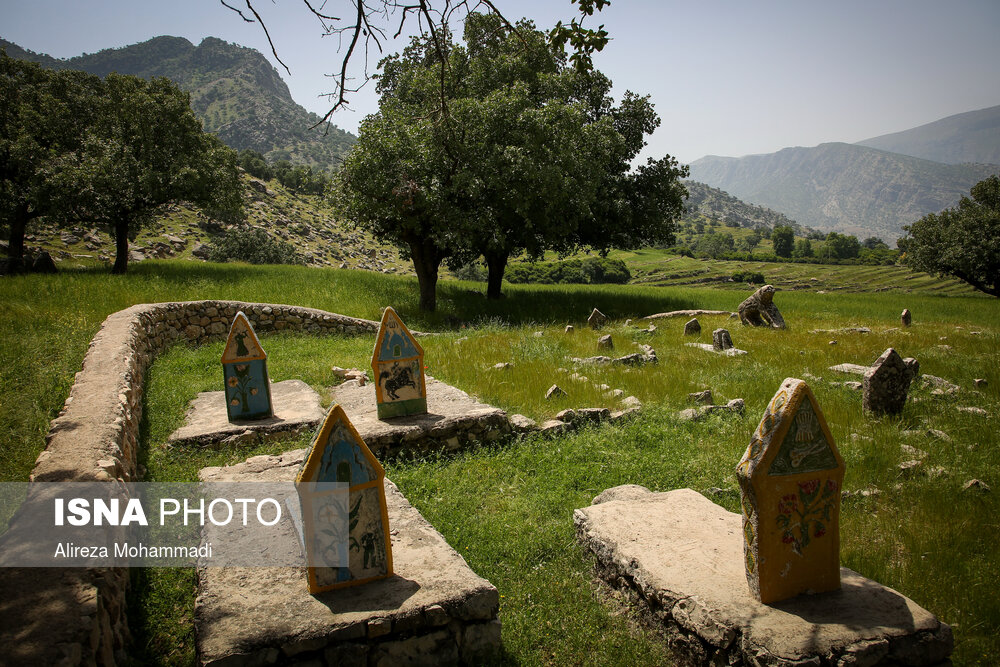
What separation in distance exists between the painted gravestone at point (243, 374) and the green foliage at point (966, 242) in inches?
1525

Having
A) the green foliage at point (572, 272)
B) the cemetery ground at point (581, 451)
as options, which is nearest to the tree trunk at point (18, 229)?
the cemetery ground at point (581, 451)

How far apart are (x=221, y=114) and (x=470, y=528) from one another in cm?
15927

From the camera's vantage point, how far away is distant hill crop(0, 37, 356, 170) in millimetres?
124125

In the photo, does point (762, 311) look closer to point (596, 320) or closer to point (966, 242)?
point (596, 320)

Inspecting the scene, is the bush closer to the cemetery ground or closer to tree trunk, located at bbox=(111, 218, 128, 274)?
tree trunk, located at bbox=(111, 218, 128, 274)

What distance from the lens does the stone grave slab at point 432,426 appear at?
5688mm

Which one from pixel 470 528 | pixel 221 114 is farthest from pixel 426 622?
pixel 221 114

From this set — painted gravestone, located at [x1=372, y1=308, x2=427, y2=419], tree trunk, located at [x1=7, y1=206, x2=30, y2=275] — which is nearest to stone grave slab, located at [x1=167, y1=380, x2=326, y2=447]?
painted gravestone, located at [x1=372, y1=308, x2=427, y2=419]

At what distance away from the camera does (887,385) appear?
6.75m

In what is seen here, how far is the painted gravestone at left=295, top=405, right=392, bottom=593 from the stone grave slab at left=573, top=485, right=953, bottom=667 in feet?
5.27

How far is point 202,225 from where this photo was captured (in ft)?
164

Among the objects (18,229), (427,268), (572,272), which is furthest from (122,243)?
(572,272)

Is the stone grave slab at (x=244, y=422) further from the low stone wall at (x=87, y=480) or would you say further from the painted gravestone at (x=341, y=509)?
the painted gravestone at (x=341, y=509)

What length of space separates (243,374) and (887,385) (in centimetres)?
803
